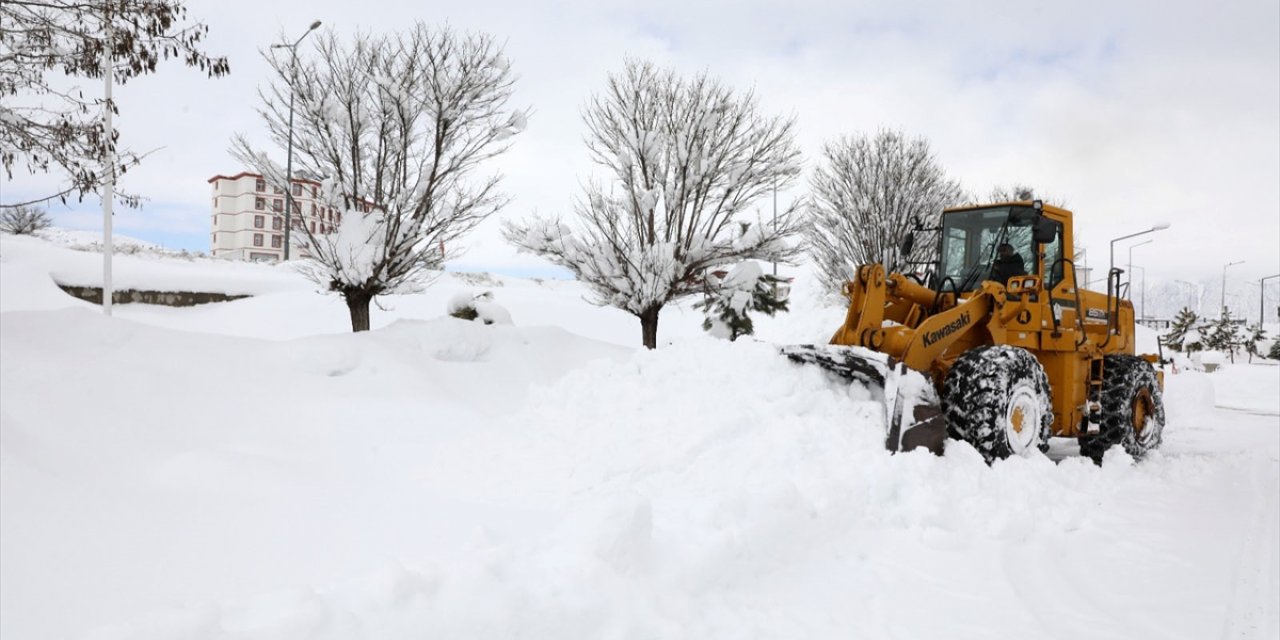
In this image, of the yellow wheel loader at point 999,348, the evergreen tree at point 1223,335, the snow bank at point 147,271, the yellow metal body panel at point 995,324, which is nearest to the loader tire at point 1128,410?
the yellow wheel loader at point 999,348

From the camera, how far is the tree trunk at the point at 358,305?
1188 centimetres

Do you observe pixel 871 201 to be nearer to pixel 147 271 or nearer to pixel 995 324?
pixel 995 324

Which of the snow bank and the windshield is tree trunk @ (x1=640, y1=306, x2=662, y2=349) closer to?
the windshield

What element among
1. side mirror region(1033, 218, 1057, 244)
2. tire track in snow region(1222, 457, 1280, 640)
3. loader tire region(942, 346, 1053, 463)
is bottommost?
tire track in snow region(1222, 457, 1280, 640)

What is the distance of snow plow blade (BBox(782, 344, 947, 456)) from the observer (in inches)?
244

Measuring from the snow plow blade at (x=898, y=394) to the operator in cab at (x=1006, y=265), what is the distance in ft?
6.65

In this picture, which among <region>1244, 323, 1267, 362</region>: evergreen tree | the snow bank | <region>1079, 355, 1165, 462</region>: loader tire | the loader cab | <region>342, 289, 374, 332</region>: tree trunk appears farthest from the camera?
<region>1244, 323, 1267, 362</region>: evergreen tree

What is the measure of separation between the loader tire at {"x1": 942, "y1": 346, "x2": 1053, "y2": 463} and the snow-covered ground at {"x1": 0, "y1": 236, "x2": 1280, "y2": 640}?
1.00 ft

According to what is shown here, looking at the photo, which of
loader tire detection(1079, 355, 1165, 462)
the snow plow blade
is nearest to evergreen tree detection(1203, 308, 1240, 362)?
loader tire detection(1079, 355, 1165, 462)

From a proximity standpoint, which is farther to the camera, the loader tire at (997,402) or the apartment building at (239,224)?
the apartment building at (239,224)

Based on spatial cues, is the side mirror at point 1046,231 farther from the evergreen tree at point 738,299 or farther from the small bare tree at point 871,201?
the small bare tree at point 871,201

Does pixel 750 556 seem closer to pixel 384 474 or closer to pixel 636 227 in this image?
pixel 384 474

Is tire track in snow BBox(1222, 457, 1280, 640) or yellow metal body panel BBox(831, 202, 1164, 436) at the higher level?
yellow metal body panel BBox(831, 202, 1164, 436)

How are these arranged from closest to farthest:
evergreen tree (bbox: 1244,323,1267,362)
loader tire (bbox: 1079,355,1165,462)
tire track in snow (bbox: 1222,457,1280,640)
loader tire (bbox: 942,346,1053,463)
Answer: tire track in snow (bbox: 1222,457,1280,640), loader tire (bbox: 942,346,1053,463), loader tire (bbox: 1079,355,1165,462), evergreen tree (bbox: 1244,323,1267,362)
